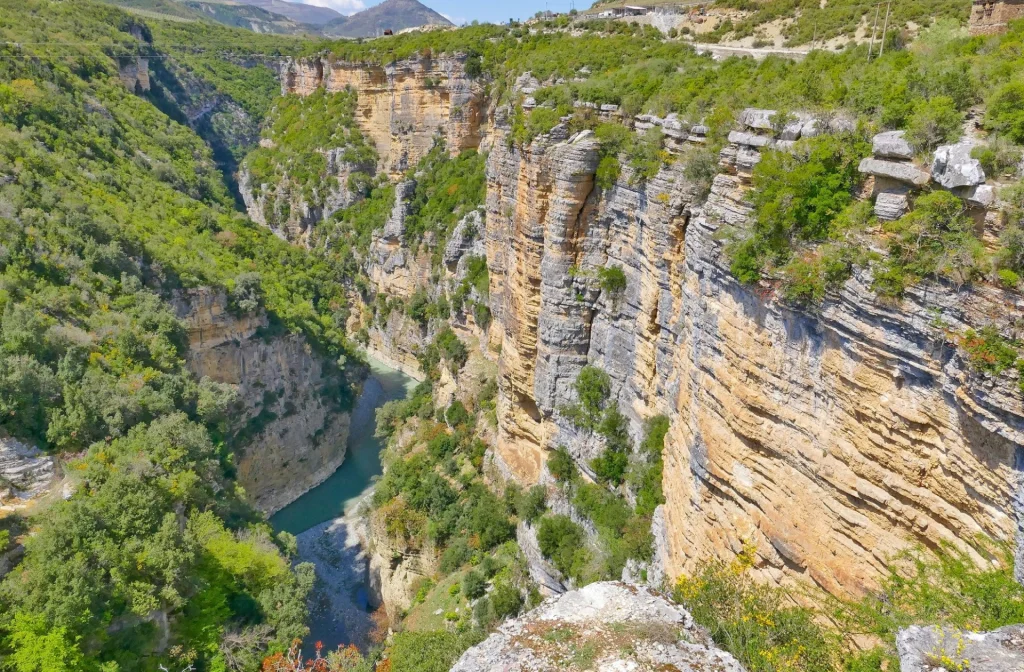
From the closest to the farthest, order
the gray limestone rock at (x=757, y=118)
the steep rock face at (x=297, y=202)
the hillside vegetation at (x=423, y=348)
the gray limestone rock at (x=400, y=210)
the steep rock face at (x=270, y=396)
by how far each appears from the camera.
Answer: the hillside vegetation at (x=423, y=348), the gray limestone rock at (x=757, y=118), the steep rock face at (x=270, y=396), the gray limestone rock at (x=400, y=210), the steep rock face at (x=297, y=202)

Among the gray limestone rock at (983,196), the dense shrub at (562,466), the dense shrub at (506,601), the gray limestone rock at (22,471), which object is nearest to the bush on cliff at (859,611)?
the gray limestone rock at (983,196)

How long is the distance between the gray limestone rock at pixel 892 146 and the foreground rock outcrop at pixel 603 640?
21.0 feet

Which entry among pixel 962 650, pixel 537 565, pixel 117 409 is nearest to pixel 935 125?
pixel 962 650

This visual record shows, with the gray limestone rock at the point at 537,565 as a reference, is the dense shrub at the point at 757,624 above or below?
above

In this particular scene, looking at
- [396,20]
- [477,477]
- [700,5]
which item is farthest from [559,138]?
[396,20]

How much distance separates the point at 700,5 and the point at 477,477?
24744 mm

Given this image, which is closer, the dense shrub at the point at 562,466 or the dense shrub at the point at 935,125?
the dense shrub at the point at 935,125

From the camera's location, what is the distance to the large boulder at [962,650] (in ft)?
17.6

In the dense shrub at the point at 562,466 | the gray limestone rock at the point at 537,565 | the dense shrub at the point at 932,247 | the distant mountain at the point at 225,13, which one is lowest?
the gray limestone rock at the point at 537,565

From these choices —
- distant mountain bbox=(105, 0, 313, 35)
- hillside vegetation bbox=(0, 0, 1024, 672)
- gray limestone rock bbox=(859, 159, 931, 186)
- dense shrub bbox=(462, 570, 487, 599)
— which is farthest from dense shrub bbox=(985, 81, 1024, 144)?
distant mountain bbox=(105, 0, 313, 35)

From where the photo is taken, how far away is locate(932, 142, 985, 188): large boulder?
7070mm

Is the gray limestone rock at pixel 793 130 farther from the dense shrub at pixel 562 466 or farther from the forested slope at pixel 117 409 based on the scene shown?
the forested slope at pixel 117 409

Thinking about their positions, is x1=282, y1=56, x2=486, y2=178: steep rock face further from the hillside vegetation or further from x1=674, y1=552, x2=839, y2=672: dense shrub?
x1=674, y1=552, x2=839, y2=672: dense shrub

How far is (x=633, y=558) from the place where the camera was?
1476 cm
